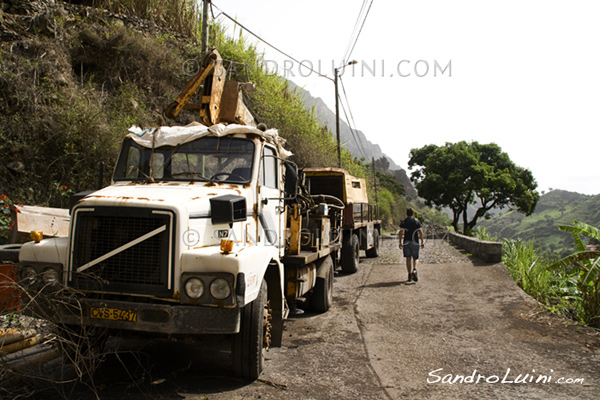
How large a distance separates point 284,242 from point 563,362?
3718 millimetres

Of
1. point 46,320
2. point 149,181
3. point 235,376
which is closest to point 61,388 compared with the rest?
point 46,320

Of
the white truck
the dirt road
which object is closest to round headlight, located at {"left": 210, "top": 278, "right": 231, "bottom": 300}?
the white truck

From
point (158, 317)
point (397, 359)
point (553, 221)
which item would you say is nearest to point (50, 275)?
point (158, 317)

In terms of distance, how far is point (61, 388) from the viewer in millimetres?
3893

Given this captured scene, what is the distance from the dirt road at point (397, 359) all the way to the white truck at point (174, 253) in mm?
482

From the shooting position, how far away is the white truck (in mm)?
3752

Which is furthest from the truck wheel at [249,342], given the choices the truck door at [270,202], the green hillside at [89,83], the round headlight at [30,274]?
the green hillside at [89,83]

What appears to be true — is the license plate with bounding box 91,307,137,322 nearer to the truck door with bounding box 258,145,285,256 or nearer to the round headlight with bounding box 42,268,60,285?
the round headlight with bounding box 42,268,60,285

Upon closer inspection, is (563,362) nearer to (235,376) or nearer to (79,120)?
(235,376)

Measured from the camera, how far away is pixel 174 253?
12.7 ft

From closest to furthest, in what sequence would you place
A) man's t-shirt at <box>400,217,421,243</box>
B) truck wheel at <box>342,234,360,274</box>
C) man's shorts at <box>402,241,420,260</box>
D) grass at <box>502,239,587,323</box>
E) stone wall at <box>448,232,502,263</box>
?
grass at <box>502,239,587,323</box> → man's shorts at <box>402,241,420,260</box> → man's t-shirt at <box>400,217,421,243</box> → stone wall at <box>448,232,502,263</box> → truck wheel at <box>342,234,360,274</box>

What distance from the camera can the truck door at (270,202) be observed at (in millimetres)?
5352

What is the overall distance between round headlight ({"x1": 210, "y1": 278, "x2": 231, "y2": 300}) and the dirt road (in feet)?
2.70

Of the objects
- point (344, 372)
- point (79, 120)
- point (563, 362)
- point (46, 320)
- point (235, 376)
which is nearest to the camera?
point (46, 320)
